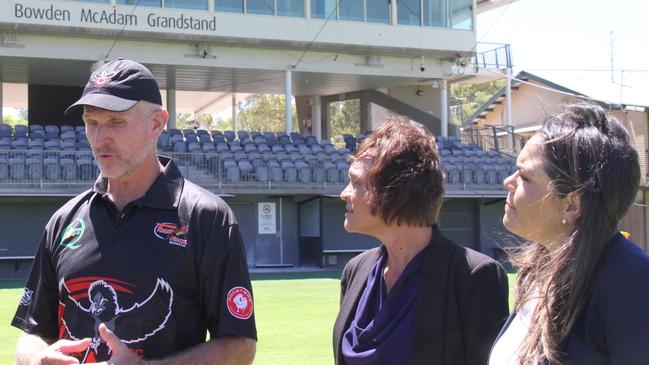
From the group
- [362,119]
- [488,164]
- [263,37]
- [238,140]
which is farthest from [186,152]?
[362,119]

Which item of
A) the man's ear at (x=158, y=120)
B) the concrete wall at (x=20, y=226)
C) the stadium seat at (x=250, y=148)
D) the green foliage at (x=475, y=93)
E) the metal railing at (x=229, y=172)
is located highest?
the green foliage at (x=475, y=93)

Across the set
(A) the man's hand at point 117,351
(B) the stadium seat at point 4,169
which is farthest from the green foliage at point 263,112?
(A) the man's hand at point 117,351

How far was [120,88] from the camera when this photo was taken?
3279 millimetres

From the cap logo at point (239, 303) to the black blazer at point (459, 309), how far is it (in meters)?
0.65

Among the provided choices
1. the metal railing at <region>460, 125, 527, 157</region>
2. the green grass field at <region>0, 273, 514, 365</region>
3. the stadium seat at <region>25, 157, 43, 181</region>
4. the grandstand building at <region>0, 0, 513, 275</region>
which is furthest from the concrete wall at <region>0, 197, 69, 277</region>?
the metal railing at <region>460, 125, 527, 157</region>

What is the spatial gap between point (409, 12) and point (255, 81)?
6905 millimetres

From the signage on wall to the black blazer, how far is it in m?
25.6

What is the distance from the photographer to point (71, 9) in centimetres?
2841

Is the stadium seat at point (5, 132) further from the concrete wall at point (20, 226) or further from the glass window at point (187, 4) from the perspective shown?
the glass window at point (187, 4)

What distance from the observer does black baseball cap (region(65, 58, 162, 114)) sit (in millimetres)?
3248

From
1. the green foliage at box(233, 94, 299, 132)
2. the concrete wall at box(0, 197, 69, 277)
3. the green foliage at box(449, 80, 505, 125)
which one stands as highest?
the green foliage at box(449, 80, 505, 125)

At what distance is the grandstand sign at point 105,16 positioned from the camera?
1093 inches

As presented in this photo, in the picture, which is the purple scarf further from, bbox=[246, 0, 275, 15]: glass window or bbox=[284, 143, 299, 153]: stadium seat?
bbox=[246, 0, 275, 15]: glass window

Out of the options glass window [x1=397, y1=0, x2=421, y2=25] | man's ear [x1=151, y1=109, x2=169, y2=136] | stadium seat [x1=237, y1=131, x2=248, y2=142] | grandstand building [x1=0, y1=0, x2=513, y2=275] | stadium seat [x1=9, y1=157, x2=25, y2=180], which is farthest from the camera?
glass window [x1=397, y1=0, x2=421, y2=25]
